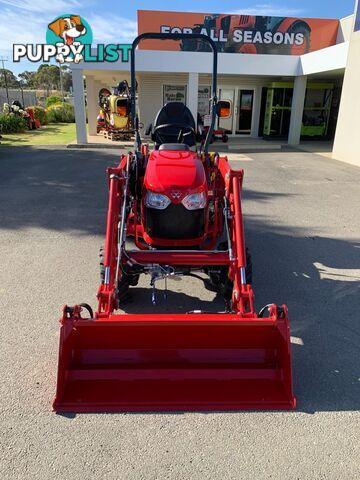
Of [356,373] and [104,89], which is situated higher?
[104,89]

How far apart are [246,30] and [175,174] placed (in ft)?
61.1

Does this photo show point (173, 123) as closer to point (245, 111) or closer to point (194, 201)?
point (194, 201)

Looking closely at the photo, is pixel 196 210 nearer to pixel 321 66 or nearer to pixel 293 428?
pixel 293 428

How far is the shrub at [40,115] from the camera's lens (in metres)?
23.6

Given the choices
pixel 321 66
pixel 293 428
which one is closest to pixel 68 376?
pixel 293 428

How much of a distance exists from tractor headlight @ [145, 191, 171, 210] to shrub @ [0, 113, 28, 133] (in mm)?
18083

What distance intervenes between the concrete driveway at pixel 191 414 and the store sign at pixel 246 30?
1488 centimetres

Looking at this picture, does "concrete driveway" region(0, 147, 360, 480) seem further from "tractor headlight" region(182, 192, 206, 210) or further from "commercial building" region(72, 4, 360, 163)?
"commercial building" region(72, 4, 360, 163)

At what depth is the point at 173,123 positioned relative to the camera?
184 inches

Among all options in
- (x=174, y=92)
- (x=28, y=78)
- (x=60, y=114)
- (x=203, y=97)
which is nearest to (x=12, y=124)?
(x=174, y=92)

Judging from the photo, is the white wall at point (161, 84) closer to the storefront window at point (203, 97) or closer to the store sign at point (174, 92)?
the store sign at point (174, 92)

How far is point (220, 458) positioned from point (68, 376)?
3.48ft

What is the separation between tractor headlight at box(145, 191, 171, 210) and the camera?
3.49m

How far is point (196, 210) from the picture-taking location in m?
3.56
